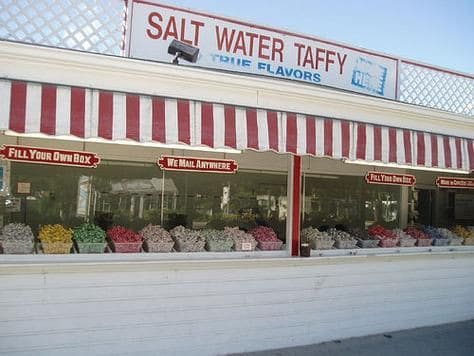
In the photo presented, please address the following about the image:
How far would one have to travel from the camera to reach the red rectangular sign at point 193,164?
5977 mm

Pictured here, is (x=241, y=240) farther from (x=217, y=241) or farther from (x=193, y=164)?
(x=193, y=164)

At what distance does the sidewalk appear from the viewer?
242 inches

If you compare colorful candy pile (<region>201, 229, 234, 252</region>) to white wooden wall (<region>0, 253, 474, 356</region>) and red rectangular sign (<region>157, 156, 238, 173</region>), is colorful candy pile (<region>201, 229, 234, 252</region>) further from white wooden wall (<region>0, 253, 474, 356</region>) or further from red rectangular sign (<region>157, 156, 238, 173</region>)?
red rectangular sign (<region>157, 156, 238, 173</region>)

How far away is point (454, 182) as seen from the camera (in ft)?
27.8

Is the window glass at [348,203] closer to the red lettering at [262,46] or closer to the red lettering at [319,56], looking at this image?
the red lettering at [319,56]

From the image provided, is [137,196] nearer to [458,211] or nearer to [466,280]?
[466,280]

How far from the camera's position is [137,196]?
7.62 metres

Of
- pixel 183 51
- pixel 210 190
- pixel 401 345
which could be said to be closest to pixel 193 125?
pixel 183 51

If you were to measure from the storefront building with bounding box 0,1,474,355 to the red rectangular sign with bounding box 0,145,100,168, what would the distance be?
2 centimetres

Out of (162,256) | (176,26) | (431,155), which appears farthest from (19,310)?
(431,155)

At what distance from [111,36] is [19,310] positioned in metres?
3.04

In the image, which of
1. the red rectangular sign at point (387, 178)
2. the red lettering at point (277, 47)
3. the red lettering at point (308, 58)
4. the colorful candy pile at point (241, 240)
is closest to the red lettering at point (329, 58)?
the red lettering at point (308, 58)

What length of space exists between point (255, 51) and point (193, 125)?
168 centimetres

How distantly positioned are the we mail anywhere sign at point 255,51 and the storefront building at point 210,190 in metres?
0.02
